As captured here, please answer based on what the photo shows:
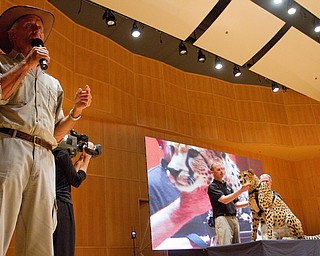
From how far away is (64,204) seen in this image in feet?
7.75

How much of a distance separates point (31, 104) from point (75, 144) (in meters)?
1.28


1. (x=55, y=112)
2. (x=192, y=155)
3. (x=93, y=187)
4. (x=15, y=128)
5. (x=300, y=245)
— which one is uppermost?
(x=192, y=155)

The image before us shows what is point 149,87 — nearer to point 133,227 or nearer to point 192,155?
point 192,155

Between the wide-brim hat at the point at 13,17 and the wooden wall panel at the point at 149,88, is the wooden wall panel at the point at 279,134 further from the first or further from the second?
the wide-brim hat at the point at 13,17

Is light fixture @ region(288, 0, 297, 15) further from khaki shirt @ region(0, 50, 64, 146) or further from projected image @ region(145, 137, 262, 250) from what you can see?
khaki shirt @ region(0, 50, 64, 146)

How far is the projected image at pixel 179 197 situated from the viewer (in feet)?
17.7

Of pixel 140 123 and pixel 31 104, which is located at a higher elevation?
pixel 140 123

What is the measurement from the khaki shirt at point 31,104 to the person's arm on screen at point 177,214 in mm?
3935

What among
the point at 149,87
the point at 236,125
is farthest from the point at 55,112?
the point at 236,125

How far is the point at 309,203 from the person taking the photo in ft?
29.2

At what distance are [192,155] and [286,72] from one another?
224cm

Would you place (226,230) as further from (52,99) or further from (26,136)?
(26,136)

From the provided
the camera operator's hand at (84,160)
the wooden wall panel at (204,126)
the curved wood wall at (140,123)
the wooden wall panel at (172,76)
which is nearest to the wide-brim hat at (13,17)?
the camera operator's hand at (84,160)

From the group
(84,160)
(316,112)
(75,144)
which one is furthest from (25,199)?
(316,112)
